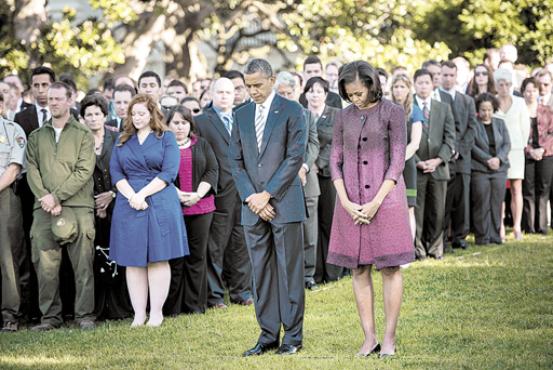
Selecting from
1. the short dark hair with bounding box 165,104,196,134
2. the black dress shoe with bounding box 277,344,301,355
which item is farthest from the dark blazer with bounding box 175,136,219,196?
the black dress shoe with bounding box 277,344,301,355

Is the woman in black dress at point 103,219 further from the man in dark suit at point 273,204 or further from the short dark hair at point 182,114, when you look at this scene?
the man in dark suit at point 273,204

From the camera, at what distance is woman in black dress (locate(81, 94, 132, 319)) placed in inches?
476

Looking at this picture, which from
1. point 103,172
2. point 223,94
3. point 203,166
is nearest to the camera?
point 103,172

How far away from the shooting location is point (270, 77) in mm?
9680

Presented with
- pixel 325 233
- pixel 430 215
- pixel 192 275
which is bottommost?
pixel 192 275

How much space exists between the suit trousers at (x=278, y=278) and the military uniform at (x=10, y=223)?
3.10 metres

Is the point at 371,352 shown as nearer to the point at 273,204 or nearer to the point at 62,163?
the point at 273,204

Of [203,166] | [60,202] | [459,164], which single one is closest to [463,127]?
[459,164]

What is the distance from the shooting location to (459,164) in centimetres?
1644

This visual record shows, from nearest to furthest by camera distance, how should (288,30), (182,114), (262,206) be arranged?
(262,206) → (182,114) → (288,30)

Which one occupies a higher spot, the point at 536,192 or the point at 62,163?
the point at 62,163

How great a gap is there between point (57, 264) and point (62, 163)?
993mm

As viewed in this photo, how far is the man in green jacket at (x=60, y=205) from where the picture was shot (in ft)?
38.1

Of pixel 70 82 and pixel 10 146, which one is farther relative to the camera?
pixel 70 82
